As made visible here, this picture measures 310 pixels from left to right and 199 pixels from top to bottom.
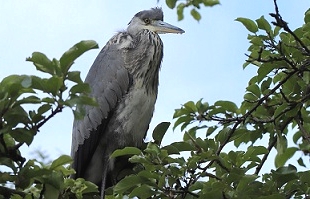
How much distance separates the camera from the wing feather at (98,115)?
4.61 metres

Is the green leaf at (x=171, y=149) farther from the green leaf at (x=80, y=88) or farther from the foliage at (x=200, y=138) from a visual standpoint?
the green leaf at (x=80, y=88)

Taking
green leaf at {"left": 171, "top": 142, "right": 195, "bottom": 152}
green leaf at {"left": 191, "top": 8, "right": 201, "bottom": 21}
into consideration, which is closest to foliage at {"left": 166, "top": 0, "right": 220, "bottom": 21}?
green leaf at {"left": 191, "top": 8, "right": 201, "bottom": 21}

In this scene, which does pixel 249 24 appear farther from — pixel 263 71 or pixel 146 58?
pixel 146 58

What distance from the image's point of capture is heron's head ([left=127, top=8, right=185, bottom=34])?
17.5 feet

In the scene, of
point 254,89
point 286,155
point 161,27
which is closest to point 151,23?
point 161,27

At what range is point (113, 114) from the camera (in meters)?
4.65

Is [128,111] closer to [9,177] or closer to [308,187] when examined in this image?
[308,187]

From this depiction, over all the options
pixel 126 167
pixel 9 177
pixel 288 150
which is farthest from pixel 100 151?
pixel 9 177

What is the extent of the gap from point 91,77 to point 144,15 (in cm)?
81

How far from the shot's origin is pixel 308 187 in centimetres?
285

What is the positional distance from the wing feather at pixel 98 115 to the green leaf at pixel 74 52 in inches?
94.7

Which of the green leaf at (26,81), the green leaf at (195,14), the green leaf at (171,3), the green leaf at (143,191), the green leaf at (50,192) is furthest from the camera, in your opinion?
the green leaf at (195,14)

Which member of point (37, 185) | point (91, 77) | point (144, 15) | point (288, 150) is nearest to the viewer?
point (37, 185)

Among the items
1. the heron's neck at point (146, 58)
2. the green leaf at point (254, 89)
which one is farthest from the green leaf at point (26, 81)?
the heron's neck at point (146, 58)
